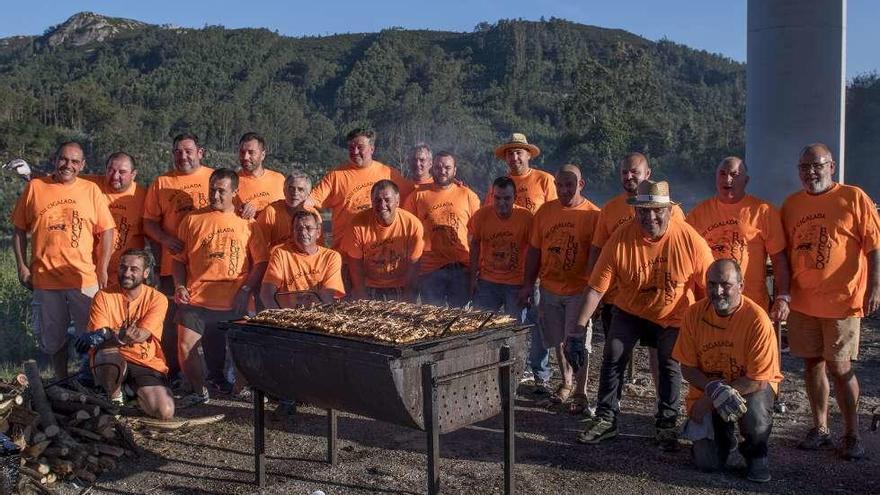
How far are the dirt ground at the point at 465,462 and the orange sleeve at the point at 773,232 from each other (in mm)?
1307

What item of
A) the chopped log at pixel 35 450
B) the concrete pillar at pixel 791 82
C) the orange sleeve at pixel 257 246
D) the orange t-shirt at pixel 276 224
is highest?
the concrete pillar at pixel 791 82

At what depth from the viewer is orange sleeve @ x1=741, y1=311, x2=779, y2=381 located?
5.28 metres

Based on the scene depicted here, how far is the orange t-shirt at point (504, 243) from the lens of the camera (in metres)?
7.17

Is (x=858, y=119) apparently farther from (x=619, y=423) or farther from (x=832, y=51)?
(x=619, y=423)

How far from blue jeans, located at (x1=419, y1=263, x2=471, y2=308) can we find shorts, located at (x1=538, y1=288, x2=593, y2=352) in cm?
75

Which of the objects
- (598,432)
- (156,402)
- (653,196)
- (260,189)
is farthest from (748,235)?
(156,402)

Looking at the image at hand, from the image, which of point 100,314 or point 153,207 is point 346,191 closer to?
A: point 153,207

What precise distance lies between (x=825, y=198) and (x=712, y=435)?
1.71 m

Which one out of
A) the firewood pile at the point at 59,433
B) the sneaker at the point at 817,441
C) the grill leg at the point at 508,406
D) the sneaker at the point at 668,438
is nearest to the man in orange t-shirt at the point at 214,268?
the firewood pile at the point at 59,433

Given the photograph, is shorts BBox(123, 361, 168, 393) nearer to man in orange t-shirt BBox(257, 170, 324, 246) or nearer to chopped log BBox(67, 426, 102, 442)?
chopped log BBox(67, 426, 102, 442)

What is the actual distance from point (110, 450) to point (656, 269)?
12.1 feet

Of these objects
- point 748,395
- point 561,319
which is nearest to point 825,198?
point 748,395

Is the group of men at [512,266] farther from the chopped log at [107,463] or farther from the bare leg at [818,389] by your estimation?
the chopped log at [107,463]

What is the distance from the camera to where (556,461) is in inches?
227
